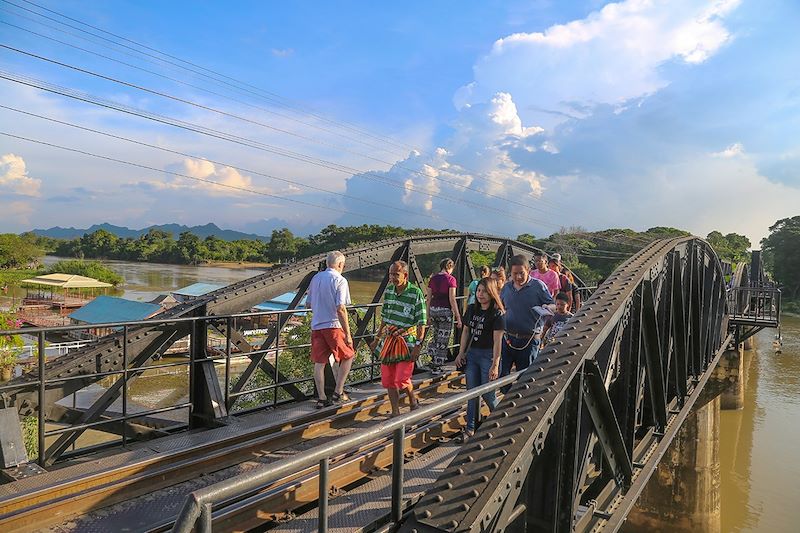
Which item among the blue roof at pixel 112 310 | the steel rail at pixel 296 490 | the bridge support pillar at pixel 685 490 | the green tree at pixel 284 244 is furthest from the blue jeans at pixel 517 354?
the green tree at pixel 284 244

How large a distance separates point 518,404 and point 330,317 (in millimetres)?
3208

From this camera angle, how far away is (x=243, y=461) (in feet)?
15.8

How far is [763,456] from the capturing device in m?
24.3

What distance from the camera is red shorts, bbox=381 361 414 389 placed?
556 cm

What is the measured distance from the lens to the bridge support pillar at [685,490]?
51.7ft

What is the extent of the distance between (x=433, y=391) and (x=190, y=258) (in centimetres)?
13669

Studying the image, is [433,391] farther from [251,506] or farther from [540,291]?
[251,506]

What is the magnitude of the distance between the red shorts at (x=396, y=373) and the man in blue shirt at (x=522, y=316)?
3.32ft

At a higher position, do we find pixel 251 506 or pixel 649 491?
pixel 251 506

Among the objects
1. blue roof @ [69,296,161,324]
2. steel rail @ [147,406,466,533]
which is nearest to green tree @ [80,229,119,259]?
blue roof @ [69,296,161,324]

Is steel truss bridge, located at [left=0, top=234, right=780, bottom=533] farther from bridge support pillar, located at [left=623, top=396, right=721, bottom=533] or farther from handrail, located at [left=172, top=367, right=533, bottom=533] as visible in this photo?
bridge support pillar, located at [left=623, top=396, right=721, bottom=533]

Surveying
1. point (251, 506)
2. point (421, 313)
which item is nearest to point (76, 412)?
point (251, 506)

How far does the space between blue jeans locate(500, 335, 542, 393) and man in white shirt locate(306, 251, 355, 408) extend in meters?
1.67

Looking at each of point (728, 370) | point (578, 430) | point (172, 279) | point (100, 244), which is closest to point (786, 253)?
point (728, 370)
